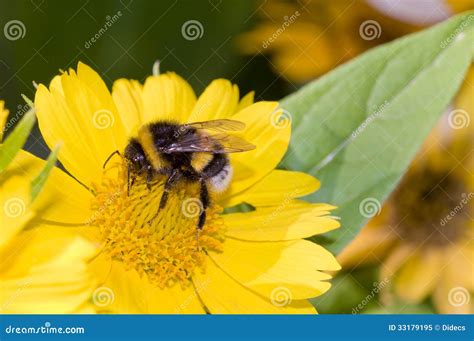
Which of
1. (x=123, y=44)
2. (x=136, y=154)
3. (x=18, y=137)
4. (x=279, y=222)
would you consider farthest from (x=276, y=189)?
(x=18, y=137)

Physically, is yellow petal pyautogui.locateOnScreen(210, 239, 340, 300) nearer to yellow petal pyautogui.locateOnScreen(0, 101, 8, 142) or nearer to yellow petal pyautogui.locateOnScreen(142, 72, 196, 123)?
yellow petal pyautogui.locateOnScreen(142, 72, 196, 123)

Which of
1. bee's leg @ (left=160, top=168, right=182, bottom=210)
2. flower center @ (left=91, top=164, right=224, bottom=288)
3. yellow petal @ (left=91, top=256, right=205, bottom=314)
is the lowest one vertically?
yellow petal @ (left=91, top=256, right=205, bottom=314)

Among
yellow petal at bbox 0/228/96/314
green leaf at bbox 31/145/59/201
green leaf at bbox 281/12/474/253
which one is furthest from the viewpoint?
green leaf at bbox 281/12/474/253

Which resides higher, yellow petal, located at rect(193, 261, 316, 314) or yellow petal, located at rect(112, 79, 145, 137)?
yellow petal, located at rect(112, 79, 145, 137)

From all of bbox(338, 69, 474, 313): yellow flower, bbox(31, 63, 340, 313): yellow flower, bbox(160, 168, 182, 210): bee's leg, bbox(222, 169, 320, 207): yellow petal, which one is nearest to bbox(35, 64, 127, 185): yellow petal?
bbox(31, 63, 340, 313): yellow flower

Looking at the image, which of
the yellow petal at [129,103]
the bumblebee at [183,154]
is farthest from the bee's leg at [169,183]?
the yellow petal at [129,103]

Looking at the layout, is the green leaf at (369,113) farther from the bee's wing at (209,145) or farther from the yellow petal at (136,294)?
the yellow petal at (136,294)

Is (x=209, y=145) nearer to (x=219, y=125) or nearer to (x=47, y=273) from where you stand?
(x=219, y=125)
